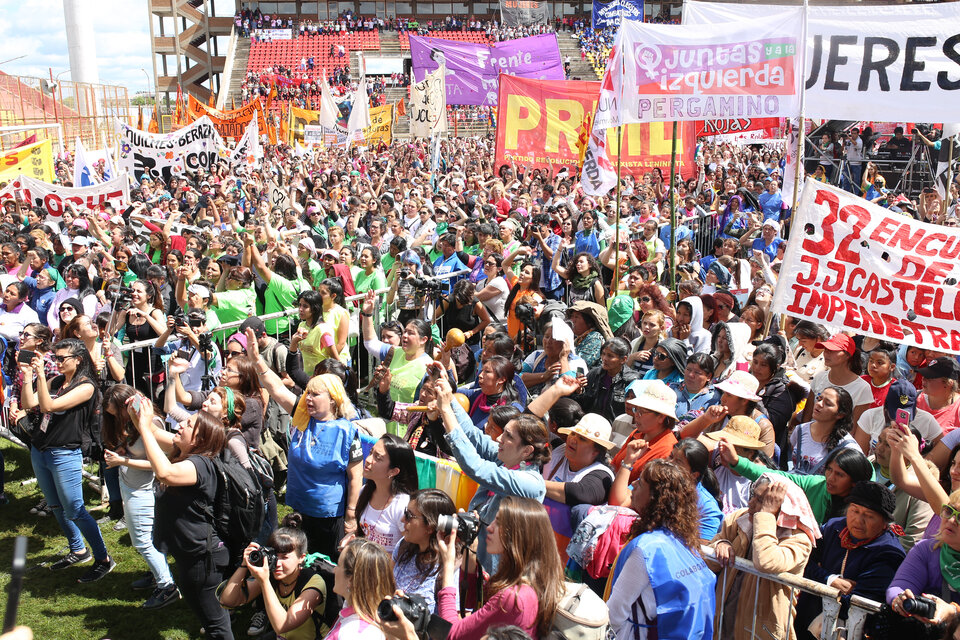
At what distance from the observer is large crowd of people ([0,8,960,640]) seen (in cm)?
326

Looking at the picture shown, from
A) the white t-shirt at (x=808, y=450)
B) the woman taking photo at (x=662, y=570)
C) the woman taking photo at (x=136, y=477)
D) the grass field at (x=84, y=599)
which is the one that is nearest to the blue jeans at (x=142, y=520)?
the woman taking photo at (x=136, y=477)

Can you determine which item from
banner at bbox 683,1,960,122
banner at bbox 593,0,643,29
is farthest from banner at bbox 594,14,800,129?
banner at bbox 593,0,643,29

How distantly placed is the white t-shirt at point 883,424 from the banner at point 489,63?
13.8m

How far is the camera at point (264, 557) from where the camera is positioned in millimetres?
3799

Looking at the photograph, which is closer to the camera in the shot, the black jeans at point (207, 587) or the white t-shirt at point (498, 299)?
the black jeans at point (207, 587)

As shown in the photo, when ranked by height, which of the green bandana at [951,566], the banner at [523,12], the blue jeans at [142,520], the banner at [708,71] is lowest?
the blue jeans at [142,520]

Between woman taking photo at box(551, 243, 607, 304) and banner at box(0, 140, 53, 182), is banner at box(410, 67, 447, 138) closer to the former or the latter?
banner at box(0, 140, 53, 182)

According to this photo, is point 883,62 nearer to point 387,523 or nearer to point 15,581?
point 387,523

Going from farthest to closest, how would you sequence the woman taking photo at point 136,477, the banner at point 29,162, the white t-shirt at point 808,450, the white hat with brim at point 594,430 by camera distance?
the banner at point 29,162
the woman taking photo at point 136,477
the white t-shirt at point 808,450
the white hat with brim at point 594,430

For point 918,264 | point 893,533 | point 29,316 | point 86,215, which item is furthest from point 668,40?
point 86,215

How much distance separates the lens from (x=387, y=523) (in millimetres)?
4191

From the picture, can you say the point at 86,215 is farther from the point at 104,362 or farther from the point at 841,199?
the point at 841,199

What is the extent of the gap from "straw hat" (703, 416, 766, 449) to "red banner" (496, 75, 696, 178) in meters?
8.68

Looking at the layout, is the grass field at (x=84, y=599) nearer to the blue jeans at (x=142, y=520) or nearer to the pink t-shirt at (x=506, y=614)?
the blue jeans at (x=142, y=520)
